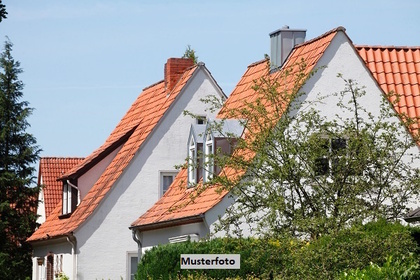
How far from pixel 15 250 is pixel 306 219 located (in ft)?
111

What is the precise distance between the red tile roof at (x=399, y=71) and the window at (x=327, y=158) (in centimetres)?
942

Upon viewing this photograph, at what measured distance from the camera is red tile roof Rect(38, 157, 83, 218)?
176 ft

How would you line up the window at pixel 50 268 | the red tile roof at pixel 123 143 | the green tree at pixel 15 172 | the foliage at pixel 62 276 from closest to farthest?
the red tile roof at pixel 123 143 < the foliage at pixel 62 276 < the window at pixel 50 268 < the green tree at pixel 15 172

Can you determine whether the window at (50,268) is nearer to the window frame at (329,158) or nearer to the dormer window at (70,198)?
the dormer window at (70,198)

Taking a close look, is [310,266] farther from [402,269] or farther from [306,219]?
[402,269]

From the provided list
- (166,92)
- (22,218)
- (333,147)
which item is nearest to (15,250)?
(22,218)

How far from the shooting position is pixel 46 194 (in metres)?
53.6

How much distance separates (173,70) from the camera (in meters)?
41.2

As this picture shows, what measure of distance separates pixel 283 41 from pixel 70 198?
12.6 m

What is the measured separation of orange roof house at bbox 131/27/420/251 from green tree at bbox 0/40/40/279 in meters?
16.3

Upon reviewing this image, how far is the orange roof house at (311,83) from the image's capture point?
30.2m

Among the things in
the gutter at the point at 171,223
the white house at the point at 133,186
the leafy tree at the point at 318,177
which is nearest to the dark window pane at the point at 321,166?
the leafy tree at the point at 318,177

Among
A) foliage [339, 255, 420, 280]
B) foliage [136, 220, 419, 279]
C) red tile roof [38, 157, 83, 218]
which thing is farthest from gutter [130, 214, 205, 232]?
red tile roof [38, 157, 83, 218]

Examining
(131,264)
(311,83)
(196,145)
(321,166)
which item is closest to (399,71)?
(311,83)
